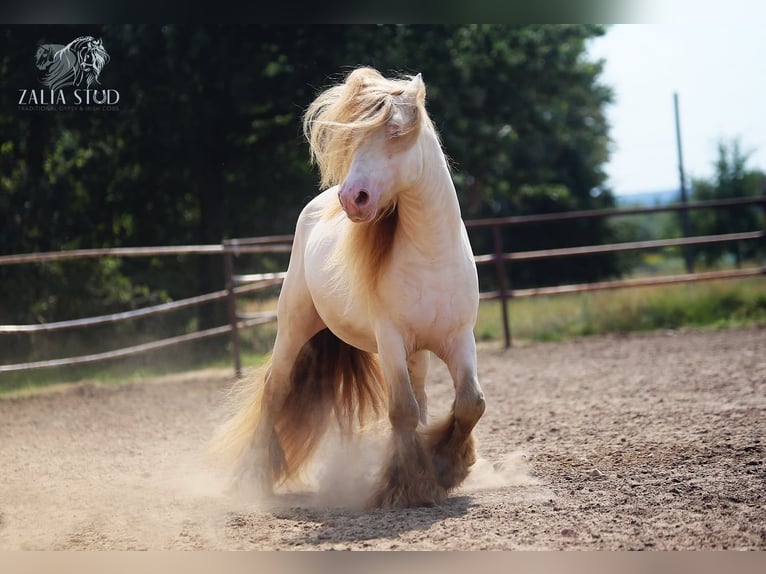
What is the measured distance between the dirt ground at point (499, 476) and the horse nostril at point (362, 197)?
1.04 m

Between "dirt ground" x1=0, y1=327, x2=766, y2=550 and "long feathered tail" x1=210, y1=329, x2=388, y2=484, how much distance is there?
163mm

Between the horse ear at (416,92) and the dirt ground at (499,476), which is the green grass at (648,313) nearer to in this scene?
the dirt ground at (499,476)

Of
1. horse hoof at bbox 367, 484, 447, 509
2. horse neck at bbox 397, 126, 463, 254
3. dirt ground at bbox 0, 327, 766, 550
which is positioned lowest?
dirt ground at bbox 0, 327, 766, 550

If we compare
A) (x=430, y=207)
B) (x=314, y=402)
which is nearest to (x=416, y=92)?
(x=430, y=207)

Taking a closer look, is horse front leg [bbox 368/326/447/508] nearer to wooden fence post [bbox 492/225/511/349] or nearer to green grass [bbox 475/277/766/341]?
wooden fence post [bbox 492/225/511/349]

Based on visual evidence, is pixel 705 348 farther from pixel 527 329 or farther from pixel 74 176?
pixel 74 176

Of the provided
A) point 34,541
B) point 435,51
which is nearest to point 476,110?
point 435,51

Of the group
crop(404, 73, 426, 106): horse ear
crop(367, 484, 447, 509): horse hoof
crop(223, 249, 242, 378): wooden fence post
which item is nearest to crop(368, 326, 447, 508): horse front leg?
crop(367, 484, 447, 509): horse hoof

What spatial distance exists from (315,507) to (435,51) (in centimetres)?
756

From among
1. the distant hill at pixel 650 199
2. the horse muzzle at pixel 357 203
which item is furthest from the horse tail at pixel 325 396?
the distant hill at pixel 650 199

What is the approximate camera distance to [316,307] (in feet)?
11.6

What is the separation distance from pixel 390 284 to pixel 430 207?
1.01 ft

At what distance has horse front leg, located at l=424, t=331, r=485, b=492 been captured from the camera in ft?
10.2

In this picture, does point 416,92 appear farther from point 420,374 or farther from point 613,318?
point 613,318
